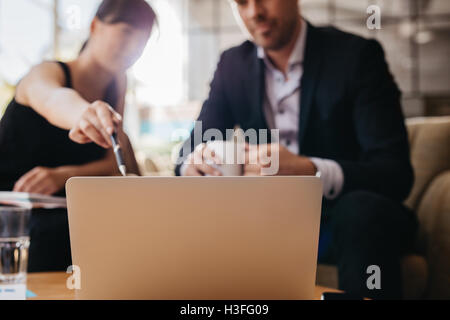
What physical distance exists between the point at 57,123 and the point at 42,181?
19cm

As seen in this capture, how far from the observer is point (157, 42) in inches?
55.1

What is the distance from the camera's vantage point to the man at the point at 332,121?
3.34 feet

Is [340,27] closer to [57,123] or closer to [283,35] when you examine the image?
[283,35]

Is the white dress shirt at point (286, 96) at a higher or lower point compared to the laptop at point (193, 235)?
higher

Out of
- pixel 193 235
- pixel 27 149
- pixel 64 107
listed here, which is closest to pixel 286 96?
pixel 64 107

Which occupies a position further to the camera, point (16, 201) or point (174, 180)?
point (16, 201)

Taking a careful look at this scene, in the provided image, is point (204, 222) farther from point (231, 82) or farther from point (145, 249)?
point (231, 82)

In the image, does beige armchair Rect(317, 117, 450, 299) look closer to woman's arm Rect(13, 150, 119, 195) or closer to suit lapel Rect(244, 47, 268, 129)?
suit lapel Rect(244, 47, 268, 129)

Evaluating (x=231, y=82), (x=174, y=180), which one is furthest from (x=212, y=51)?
(x=174, y=180)

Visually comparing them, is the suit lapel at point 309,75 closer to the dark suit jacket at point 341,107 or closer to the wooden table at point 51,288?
the dark suit jacket at point 341,107

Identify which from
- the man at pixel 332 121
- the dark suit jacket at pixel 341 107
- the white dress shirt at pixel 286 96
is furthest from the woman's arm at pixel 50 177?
the white dress shirt at pixel 286 96

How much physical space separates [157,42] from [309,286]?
3.56 feet

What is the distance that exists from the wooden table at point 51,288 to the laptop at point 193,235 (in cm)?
23
